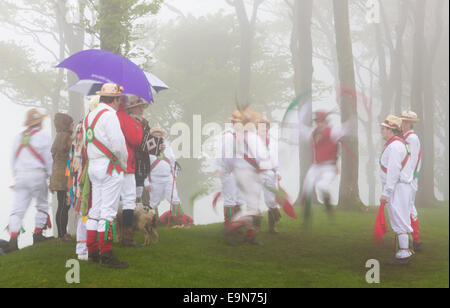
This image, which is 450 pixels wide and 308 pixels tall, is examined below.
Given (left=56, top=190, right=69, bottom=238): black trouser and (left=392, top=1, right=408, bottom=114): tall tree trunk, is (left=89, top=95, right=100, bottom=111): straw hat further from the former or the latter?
(left=392, top=1, right=408, bottom=114): tall tree trunk

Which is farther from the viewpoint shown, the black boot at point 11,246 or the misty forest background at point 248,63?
the misty forest background at point 248,63

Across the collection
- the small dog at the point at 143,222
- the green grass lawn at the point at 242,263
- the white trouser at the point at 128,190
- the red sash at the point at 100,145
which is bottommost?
the green grass lawn at the point at 242,263

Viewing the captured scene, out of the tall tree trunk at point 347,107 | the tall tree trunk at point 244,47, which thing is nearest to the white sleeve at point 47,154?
the tall tree trunk at point 347,107

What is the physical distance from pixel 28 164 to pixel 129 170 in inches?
91.6

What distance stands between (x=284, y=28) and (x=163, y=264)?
23703 millimetres

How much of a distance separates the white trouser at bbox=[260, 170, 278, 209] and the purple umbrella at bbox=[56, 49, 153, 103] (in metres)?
2.99

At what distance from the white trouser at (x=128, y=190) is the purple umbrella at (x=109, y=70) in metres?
1.29

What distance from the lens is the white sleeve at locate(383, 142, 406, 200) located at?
6922mm

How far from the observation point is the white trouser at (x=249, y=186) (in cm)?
766

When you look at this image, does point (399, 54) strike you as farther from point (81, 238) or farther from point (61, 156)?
point (81, 238)

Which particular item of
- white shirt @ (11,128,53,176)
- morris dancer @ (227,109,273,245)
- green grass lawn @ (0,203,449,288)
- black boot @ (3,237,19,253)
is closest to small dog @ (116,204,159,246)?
green grass lawn @ (0,203,449,288)

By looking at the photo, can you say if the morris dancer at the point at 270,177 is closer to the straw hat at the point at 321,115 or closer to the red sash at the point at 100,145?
the straw hat at the point at 321,115

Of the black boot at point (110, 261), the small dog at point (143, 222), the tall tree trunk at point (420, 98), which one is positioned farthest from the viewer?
the tall tree trunk at point (420, 98)
